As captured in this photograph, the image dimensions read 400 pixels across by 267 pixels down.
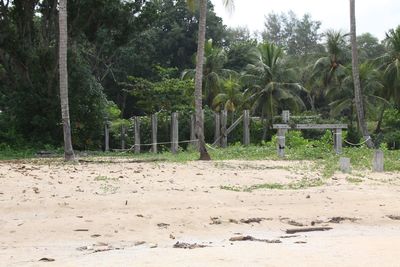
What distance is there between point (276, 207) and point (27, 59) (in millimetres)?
19519

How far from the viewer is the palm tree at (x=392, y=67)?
38750 mm

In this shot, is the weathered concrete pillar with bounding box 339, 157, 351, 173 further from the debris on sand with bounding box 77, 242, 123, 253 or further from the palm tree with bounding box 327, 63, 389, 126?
the palm tree with bounding box 327, 63, 389, 126

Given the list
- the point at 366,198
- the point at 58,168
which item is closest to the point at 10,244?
the point at 366,198

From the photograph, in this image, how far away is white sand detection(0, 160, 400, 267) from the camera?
22.5 feet

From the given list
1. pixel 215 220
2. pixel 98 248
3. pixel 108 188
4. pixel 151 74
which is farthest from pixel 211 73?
pixel 98 248

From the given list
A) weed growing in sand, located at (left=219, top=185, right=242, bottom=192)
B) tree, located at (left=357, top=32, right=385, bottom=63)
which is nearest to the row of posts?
weed growing in sand, located at (left=219, top=185, right=242, bottom=192)

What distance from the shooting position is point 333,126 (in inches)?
885

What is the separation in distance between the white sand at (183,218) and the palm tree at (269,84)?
2206 centimetres

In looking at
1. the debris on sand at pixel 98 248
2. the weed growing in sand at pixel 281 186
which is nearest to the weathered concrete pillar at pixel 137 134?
the weed growing in sand at pixel 281 186

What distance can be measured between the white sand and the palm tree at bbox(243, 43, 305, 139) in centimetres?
2206

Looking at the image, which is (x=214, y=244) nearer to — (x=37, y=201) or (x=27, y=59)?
(x=37, y=201)

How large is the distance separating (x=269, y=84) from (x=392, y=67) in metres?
8.72

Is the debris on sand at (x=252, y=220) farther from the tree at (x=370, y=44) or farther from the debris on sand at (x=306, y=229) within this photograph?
the tree at (x=370, y=44)

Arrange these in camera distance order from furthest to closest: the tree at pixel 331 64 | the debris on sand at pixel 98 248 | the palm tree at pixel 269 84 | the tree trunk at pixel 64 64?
the tree at pixel 331 64
the palm tree at pixel 269 84
the tree trunk at pixel 64 64
the debris on sand at pixel 98 248
